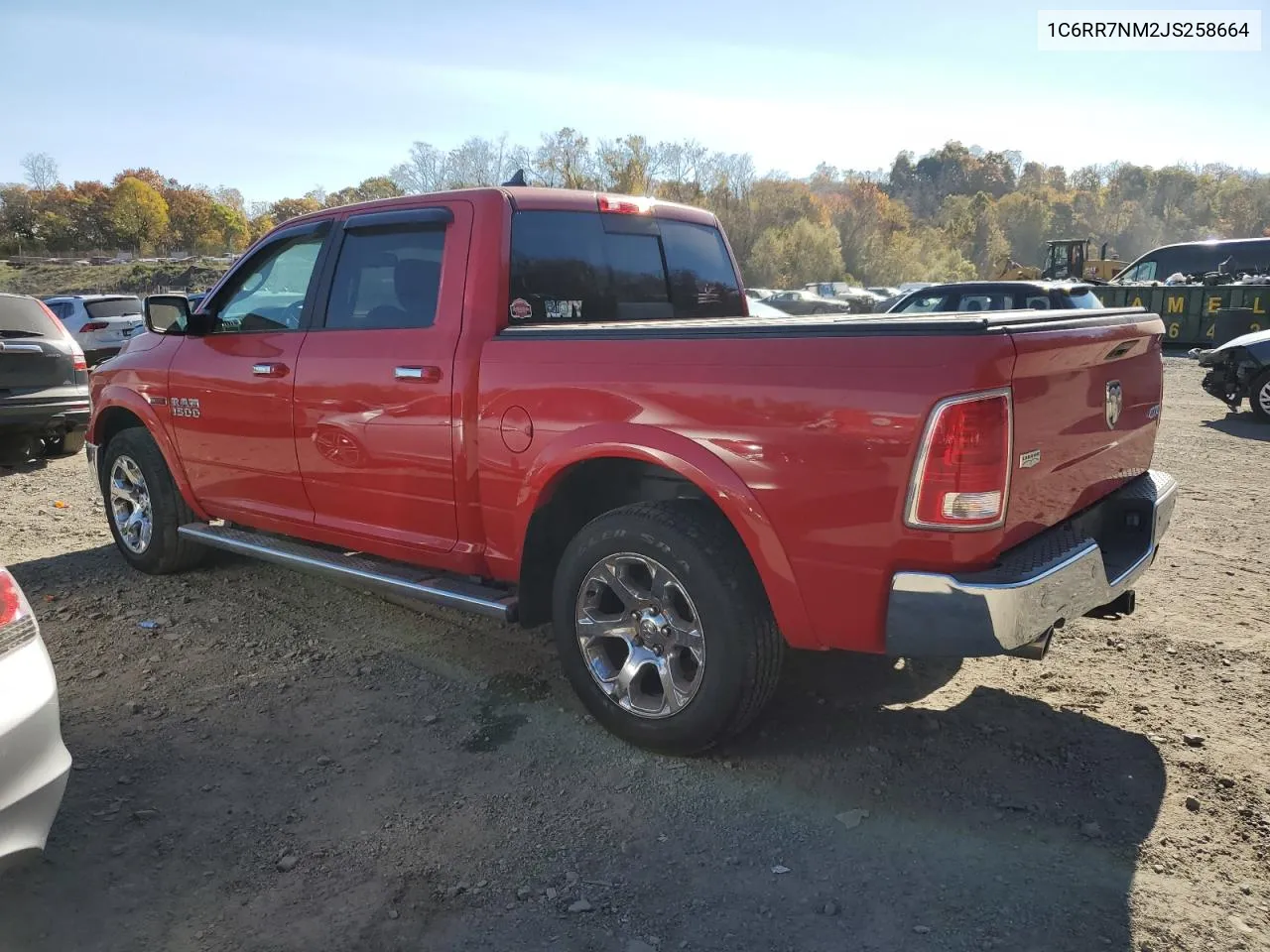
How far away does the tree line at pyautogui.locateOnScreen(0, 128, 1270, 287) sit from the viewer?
73.1 metres

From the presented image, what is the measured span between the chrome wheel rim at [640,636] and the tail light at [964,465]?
90cm

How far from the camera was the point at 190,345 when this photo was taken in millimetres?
5082

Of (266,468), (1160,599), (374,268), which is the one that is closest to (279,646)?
(266,468)

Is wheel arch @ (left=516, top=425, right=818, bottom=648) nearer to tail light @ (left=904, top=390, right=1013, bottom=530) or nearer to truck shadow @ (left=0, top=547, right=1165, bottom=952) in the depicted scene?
tail light @ (left=904, top=390, right=1013, bottom=530)

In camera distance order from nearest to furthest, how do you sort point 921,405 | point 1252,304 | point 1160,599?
1. point 921,405
2. point 1160,599
3. point 1252,304

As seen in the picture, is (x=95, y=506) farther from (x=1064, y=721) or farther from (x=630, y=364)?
(x=1064, y=721)

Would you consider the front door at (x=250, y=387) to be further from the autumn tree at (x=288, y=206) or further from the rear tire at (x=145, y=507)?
the autumn tree at (x=288, y=206)

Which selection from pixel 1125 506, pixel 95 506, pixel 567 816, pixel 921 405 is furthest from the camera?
pixel 95 506

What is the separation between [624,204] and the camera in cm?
447

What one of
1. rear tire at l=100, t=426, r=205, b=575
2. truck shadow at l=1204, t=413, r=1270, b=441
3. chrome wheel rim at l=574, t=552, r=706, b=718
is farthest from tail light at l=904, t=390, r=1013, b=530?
truck shadow at l=1204, t=413, r=1270, b=441

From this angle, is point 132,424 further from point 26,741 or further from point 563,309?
point 26,741

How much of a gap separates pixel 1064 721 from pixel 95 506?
24.1ft

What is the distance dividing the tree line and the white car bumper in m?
32.2

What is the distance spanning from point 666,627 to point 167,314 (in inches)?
140
